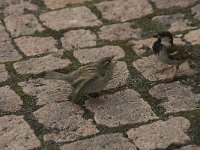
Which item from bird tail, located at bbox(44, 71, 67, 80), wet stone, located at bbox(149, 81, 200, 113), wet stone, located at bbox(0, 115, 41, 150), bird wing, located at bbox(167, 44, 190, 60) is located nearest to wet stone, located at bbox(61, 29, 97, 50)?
bird tail, located at bbox(44, 71, 67, 80)

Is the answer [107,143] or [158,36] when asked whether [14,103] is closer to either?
[107,143]

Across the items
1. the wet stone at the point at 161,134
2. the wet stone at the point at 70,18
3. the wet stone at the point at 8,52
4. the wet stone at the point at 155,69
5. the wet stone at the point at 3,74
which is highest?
the wet stone at the point at 70,18

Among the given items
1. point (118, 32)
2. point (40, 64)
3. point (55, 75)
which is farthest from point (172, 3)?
point (55, 75)

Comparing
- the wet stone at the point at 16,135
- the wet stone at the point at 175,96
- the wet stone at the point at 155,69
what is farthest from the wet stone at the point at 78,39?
the wet stone at the point at 16,135

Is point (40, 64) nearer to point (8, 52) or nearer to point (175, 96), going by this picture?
point (8, 52)

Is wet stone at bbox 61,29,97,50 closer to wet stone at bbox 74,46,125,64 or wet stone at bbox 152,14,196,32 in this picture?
wet stone at bbox 74,46,125,64

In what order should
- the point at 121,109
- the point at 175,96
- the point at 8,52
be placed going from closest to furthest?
the point at 121,109 < the point at 175,96 < the point at 8,52

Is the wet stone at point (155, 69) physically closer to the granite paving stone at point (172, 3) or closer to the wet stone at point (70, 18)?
the wet stone at point (70, 18)
